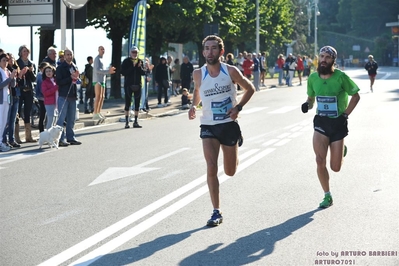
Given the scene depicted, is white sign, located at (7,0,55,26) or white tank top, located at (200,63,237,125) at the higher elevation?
white sign, located at (7,0,55,26)

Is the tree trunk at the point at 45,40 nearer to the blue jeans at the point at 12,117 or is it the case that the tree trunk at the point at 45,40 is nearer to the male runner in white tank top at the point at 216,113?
the blue jeans at the point at 12,117

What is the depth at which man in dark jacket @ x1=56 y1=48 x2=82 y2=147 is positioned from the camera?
17.5 meters

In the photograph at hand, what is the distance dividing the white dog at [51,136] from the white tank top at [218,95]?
26.1 feet

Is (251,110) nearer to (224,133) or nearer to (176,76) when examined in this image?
(176,76)

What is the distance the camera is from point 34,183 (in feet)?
39.4

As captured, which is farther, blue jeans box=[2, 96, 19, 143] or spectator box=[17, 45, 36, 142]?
spectator box=[17, 45, 36, 142]

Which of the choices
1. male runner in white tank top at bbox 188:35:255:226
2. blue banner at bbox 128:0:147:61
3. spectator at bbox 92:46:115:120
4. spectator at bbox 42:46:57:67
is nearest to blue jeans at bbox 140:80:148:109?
blue banner at bbox 128:0:147:61

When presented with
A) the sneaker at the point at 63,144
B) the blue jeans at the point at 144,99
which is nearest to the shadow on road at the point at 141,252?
the sneaker at the point at 63,144

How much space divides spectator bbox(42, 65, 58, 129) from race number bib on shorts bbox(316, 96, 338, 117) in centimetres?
836

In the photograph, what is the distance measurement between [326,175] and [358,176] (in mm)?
2520

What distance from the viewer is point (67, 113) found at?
17.8 metres

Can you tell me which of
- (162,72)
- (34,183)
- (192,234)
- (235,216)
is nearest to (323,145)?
(235,216)

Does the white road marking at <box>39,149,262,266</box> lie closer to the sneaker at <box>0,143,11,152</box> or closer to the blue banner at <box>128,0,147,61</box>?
the sneaker at <box>0,143,11,152</box>

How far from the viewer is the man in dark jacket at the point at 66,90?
17.5 metres
